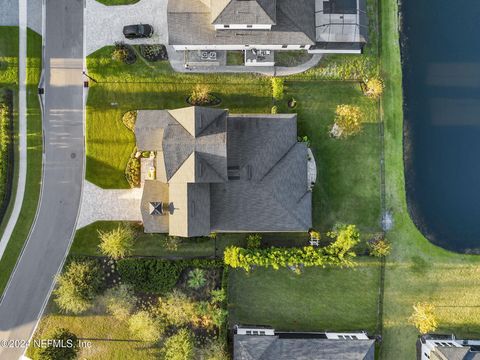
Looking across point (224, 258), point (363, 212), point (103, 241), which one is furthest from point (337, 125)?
point (103, 241)

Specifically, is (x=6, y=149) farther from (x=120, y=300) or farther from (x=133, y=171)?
(x=120, y=300)

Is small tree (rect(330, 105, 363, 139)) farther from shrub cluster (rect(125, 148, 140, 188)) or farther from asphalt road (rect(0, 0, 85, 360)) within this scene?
asphalt road (rect(0, 0, 85, 360))

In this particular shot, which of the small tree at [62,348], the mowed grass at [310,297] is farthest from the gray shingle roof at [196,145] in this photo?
the small tree at [62,348]

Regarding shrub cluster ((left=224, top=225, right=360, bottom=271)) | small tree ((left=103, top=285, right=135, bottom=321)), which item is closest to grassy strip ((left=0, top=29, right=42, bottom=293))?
small tree ((left=103, top=285, right=135, bottom=321))

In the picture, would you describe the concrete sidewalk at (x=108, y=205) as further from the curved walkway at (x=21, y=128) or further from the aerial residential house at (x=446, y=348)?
the aerial residential house at (x=446, y=348)

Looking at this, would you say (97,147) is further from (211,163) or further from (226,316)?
(226,316)
